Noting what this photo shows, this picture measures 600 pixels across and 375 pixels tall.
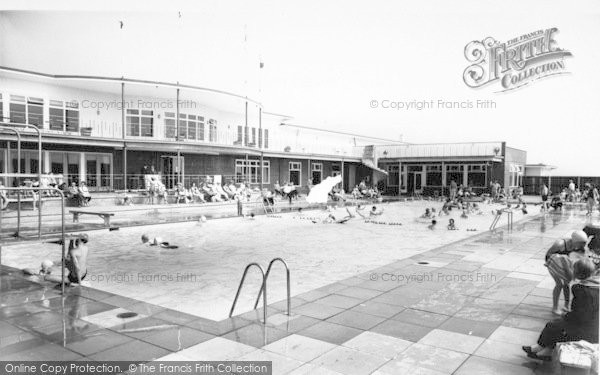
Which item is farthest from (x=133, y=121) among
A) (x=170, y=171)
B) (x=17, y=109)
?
(x=17, y=109)

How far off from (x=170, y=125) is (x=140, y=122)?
1.74 metres

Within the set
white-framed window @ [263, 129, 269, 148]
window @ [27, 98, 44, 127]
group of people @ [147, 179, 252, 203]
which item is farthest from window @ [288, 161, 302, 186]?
window @ [27, 98, 44, 127]

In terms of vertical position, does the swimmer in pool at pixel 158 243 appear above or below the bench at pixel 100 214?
Answer: below

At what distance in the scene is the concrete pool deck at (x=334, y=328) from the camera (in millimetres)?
4418

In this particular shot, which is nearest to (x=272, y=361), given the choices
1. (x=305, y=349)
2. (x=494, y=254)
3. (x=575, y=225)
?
(x=305, y=349)

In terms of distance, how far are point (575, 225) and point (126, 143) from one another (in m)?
20.0

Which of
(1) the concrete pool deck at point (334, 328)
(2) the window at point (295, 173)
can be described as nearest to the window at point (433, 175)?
(2) the window at point (295, 173)

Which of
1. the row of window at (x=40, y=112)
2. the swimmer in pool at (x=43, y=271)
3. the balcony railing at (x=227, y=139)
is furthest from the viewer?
the balcony railing at (x=227, y=139)

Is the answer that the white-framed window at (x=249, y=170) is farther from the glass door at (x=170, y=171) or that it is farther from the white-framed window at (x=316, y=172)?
the white-framed window at (x=316, y=172)

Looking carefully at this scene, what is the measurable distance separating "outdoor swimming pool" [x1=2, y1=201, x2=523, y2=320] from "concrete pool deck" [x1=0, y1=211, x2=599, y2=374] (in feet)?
1.96

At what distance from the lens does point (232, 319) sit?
220 inches

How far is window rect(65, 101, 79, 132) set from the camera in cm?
2222

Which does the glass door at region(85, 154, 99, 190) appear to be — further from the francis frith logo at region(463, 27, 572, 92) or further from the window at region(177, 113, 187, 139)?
the francis frith logo at region(463, 27, 572, 92)

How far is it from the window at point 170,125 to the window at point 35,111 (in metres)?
6.23
